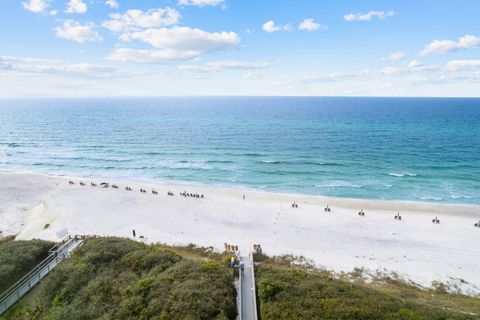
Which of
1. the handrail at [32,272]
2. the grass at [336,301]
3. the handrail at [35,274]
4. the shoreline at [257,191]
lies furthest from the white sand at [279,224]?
the handrail at [32,272]

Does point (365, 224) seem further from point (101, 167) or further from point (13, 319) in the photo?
point (101, 167)

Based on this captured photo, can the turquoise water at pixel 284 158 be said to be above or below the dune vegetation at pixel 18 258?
above

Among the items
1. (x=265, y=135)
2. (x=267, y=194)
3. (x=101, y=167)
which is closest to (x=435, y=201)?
(x=267, y=194)

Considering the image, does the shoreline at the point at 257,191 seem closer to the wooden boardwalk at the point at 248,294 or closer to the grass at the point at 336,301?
the grass at the point at 336,301

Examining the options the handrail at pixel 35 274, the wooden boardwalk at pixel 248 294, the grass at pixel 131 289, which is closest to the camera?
the grass at pixel 131 289

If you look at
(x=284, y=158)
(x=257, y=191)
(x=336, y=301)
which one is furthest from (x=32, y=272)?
(x=284, y=158)

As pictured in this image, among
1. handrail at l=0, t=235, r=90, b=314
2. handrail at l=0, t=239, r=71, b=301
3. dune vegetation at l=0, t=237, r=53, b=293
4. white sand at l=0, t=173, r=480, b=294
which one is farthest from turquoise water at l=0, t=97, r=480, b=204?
handrail at l=0, t=239, r=71, b=301
